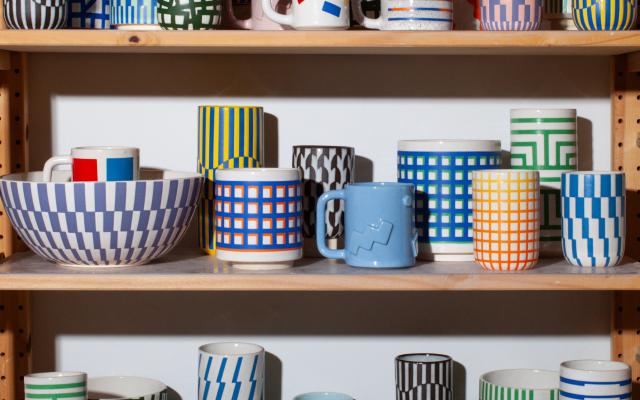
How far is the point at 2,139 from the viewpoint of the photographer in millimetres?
1219

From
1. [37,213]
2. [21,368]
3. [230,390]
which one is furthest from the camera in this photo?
[21,368]

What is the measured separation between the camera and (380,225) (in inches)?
43.1

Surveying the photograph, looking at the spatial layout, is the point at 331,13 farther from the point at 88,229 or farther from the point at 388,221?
the point at 88,229

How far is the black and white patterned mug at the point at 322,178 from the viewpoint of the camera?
1.18 m

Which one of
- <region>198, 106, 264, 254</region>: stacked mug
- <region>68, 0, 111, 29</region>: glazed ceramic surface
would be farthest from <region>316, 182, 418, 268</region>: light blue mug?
<region>68, 0, 111, 29</region>: glazed ceramic surface

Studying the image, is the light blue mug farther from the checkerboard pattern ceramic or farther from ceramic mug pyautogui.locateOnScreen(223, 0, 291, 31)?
ceramic mug pyautogui.locateOnScreen(223, 0, 291, 31)

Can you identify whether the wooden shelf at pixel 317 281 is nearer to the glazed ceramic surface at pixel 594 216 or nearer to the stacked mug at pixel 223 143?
the glazed ceramic surface at pixel 594 216

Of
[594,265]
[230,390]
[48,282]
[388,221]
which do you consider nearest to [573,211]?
[594,265]

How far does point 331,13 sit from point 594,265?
1.37 feet

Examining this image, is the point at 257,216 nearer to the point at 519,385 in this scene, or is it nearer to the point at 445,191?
the point at 445,191

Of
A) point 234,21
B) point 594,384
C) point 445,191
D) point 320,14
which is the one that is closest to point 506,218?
point 445,191

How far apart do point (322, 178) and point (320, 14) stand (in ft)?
0.67

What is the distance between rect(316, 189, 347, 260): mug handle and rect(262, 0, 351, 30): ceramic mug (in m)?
0.19

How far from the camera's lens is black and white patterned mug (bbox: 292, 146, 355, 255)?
1.18 m
